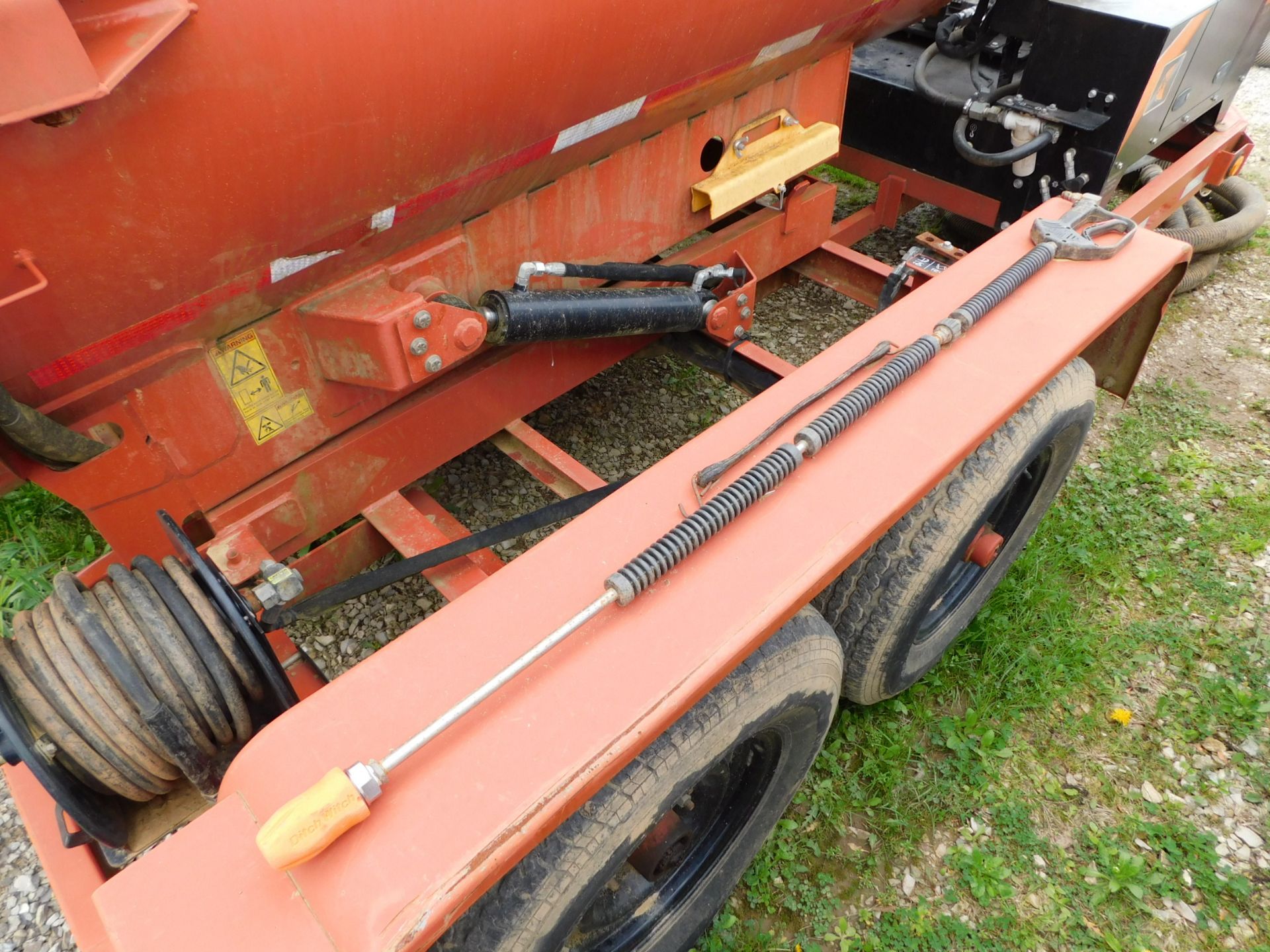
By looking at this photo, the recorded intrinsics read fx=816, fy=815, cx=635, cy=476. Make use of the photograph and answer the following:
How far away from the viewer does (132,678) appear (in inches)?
49.3

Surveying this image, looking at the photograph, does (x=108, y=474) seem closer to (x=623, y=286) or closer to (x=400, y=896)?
(x=400, y=896)

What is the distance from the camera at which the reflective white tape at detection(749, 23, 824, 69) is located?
199 centimetres

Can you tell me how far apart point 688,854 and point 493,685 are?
1.06 m

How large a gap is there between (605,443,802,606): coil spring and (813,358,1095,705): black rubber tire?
0.51 meters

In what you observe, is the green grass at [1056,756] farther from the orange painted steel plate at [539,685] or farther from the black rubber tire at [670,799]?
the orange painted steel plate at [539,685]

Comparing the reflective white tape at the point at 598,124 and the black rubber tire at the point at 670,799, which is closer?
the black rubber tire at the point at 670,799

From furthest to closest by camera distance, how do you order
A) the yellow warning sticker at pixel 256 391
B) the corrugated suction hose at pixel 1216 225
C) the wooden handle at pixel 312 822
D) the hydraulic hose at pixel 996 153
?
the corrugated suction hose at pixel 1216 225 < the hydraulic hose at pixel 996 153 < the yellow warning sticker at pixel 256 391 < the wooden handle at pixel 312 822

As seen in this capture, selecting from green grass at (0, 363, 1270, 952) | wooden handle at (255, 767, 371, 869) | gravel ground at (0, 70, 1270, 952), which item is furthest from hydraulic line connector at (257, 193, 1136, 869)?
gravel ground at (0, 70, 1270, 952)

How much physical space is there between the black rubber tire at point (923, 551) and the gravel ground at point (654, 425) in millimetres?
563

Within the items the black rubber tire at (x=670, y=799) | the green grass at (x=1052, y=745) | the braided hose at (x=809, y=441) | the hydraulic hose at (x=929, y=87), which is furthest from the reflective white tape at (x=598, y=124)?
the green grass at (x=1052, y=745)

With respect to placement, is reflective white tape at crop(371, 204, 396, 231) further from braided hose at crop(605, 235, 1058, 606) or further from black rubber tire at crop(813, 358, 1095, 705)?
black rubber tire at crop(813, 358, 1095, 705)

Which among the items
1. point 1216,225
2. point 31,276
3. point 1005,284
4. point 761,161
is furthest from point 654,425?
point 1216,225

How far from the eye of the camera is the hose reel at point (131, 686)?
4.10ft

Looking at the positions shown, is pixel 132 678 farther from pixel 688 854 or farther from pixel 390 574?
pixel 688 854
